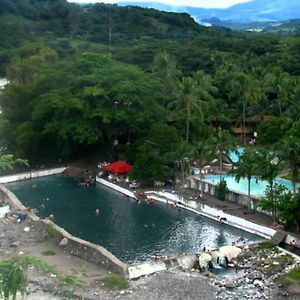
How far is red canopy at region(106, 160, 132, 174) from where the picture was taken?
1727 inches

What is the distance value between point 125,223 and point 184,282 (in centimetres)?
921

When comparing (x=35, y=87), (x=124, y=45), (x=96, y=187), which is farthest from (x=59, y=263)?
(x=124, y=45)

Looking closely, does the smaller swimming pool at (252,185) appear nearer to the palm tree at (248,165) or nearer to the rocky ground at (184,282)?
the palm tree at (248,165)

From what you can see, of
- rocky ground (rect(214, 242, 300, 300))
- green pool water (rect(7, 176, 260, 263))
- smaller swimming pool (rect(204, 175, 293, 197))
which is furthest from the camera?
smaller swimming pool (rect(204, 175, 293, 197))

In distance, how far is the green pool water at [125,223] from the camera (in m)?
30.8

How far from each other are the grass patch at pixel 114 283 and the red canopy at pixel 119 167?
17808 millimetres

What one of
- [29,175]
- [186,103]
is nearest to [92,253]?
[186,103]

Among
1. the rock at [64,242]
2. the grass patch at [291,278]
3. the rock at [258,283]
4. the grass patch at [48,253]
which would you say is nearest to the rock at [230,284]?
the rock at [258,283]

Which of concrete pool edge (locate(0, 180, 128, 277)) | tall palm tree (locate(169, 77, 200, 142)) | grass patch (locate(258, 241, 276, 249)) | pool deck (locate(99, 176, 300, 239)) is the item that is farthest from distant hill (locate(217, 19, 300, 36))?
concrete pool edge (locate(0, 180, 128, 277))

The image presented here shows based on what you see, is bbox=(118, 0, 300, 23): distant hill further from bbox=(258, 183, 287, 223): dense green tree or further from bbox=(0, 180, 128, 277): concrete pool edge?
bbox=(0, 180, 128, 277): concrete pool edge

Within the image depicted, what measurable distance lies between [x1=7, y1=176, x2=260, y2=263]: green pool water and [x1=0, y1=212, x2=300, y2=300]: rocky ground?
2.45 meters

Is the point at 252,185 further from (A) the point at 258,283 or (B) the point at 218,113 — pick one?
(B) the point at 218,113

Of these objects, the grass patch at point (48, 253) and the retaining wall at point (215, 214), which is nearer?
the grass patch at point (48, 253)

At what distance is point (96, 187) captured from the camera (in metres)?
43.1
